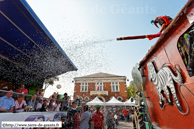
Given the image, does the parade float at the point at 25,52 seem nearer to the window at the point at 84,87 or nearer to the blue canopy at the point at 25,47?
the blue canopy at the point at 25,47

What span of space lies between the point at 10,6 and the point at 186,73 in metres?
4.87

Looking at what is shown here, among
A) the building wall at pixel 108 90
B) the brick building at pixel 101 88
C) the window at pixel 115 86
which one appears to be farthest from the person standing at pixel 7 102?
the window at pixel 115 86

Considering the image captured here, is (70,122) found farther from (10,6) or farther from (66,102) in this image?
(10,6)

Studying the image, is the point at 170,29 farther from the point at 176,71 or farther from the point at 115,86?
the point at 115,86

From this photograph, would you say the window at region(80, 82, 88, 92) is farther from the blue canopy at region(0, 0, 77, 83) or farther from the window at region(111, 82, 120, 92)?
the blue canopy at region(0, 0, 77, 83)

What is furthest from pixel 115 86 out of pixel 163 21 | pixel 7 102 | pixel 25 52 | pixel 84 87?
pixel 7 102

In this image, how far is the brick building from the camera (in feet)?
84.4

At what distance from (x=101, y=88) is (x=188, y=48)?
85.0ft

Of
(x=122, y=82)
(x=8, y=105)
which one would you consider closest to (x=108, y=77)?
(x=122, y=82)

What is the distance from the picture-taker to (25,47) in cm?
504

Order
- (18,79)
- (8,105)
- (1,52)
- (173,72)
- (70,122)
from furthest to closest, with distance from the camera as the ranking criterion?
(18,79), (1,52), (70,122), (8,105), (173,72)

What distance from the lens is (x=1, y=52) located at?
5.20 metres

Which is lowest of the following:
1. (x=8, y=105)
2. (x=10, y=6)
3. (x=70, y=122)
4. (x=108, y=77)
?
(x=70, y=122)

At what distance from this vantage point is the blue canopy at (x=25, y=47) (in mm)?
3307
